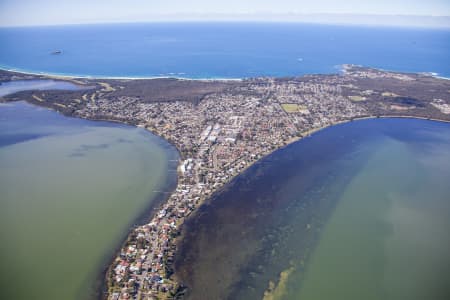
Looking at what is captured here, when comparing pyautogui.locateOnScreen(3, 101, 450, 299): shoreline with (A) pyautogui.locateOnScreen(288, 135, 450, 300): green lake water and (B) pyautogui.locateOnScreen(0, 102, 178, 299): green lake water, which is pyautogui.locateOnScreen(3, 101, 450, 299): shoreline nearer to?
(B) pyautogui.locateOnScreen(0, 102, 178, 299): green lake water

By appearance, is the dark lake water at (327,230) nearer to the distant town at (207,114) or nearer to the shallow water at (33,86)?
the distant town at (207,114)

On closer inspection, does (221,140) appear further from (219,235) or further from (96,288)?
(96,288)

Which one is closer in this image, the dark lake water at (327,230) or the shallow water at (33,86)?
the dark lake water at (327,230)

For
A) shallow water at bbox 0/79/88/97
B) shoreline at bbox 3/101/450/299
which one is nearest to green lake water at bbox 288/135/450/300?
shoreline at bbox 3/101/450/299

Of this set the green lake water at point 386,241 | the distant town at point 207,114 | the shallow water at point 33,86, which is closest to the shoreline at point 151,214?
the distant town at point 207,114

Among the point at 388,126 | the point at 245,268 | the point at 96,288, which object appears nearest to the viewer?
the point at 96,288

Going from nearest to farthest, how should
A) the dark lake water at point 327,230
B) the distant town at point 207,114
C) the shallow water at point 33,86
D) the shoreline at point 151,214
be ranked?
the shoreline at point 151,214 → the dark lake water at point 327,230 → the distant town at point 207,114 → the shallow water at point 33,86

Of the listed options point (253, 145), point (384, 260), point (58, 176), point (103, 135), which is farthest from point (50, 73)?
point (384, 260)

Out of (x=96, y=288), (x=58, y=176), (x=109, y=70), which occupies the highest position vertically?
(x=109, y=70)
